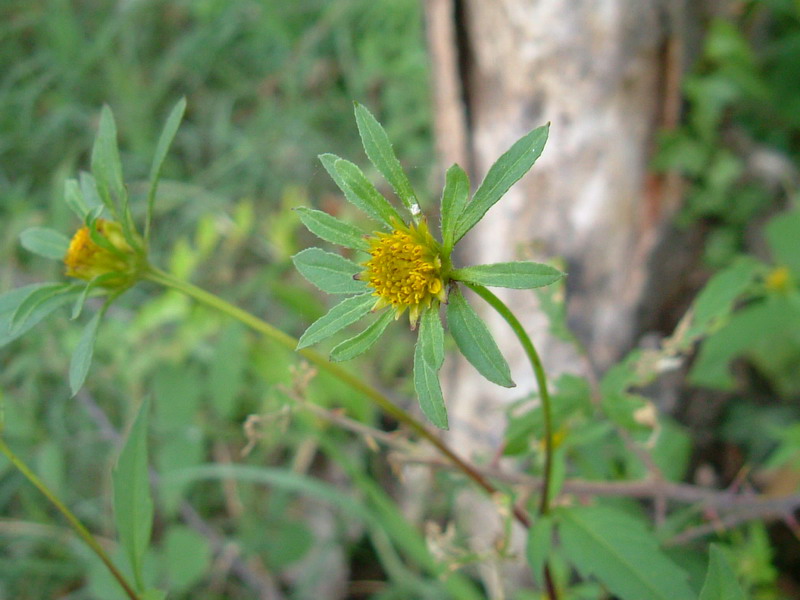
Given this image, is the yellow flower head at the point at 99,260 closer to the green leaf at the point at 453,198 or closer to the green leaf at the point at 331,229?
the green leaf at the point at 331,229

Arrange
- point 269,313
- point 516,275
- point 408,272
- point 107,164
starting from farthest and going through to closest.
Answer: point 269,313 → point 107,164 → point 408,272 → point 516,275

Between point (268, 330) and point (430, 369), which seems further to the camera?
point (268, 330)

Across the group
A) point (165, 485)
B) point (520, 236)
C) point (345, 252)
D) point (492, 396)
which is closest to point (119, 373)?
point (165, 485)

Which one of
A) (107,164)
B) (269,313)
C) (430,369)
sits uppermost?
(269,313)

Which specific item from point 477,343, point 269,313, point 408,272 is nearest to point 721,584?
point 477,343

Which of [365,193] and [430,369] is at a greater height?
[365,193]

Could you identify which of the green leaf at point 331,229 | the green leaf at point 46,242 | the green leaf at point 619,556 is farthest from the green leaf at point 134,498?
the green leaf at point 619,556

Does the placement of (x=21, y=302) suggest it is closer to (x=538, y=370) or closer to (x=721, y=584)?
(x=538, y=370)
